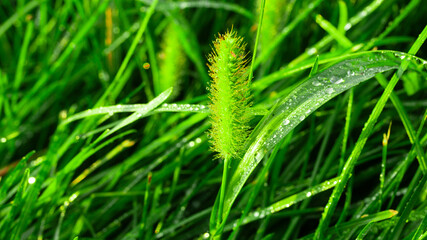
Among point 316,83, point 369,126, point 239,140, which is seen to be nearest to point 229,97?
point 239,140

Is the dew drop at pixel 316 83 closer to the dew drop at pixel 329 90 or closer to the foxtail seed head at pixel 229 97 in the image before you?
the dew drop at pixel 329 90

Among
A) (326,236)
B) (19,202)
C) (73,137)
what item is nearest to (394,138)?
(326,236)

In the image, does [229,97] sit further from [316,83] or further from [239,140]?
[316,83]

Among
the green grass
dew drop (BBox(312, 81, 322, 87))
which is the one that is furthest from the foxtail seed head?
dew drop (BBox(312, 81, 322, 87))

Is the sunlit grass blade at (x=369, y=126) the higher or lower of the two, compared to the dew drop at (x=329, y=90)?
lower

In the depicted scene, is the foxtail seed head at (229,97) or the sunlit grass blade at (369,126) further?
the sunlit grass blade at (369,126)

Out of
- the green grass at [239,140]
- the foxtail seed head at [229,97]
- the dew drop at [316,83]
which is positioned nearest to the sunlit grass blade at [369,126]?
the green grass at [239,140]

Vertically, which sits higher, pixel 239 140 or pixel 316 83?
pixel 316 83
